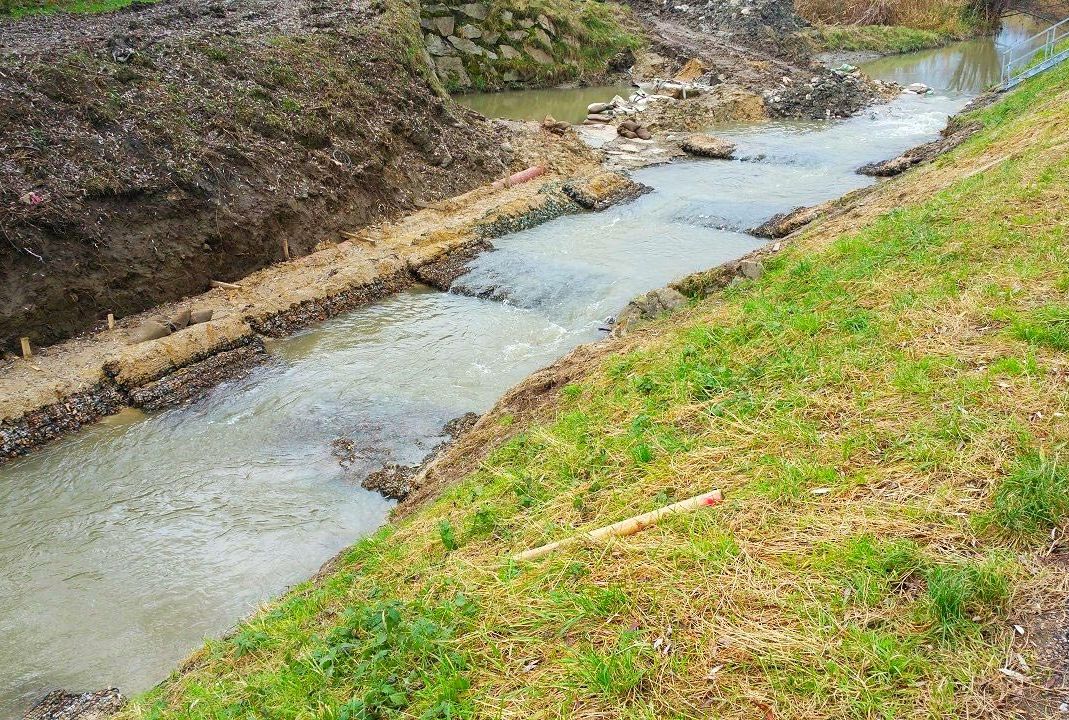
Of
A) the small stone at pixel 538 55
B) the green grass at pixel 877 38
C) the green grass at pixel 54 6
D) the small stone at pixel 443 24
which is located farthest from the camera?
the green grass at pixel 877 38

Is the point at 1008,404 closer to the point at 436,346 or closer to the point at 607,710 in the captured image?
the point at 607,710

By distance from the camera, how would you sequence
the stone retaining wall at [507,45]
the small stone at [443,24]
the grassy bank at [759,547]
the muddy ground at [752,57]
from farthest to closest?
the stone retaining wall at [507,45] → the small stone at [443,24] → the muddy ground at [752,57] → the grassy bank at [759,547]

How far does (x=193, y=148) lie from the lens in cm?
1302

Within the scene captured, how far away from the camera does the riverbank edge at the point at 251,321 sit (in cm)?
994

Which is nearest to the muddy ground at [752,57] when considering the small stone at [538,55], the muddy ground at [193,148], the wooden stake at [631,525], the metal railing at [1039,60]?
the small stone at [538,55]

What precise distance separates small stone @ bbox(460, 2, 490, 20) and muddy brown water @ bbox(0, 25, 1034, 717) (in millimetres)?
15884

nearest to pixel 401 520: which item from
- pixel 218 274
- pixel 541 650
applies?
pixel 541 650

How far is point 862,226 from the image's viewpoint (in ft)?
31.7

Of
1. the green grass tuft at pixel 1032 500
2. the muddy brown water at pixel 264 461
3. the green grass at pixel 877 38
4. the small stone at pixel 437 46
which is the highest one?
the small stone at pixel 437 46

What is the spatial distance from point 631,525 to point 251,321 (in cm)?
928

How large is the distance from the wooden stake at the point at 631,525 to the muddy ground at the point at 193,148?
9576 millimetres

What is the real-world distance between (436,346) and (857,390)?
303 inches

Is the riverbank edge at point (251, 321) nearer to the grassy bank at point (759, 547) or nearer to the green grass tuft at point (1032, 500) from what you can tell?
the grassy bank at point (759, 547)

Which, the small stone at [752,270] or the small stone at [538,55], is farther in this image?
the small stone at [538,55]
